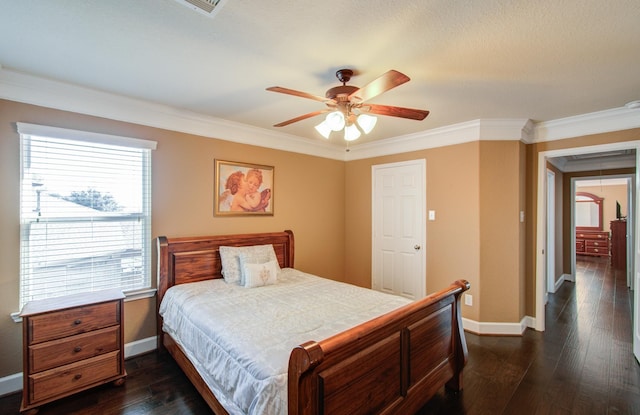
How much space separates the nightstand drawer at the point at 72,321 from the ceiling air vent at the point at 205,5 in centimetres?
221

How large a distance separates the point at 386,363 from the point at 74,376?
2262 mm

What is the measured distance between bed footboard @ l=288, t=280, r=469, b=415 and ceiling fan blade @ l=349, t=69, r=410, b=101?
132 cm

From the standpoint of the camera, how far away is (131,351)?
2.83m

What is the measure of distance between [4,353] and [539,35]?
4.33 m

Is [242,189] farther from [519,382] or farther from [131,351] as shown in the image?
[519,382]

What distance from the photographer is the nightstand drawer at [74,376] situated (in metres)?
2.04

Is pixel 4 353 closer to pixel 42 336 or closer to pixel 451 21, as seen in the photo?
pixel 42 336

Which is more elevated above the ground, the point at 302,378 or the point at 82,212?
the point at 82,212

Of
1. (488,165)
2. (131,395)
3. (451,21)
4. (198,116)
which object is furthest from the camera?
(488,165)

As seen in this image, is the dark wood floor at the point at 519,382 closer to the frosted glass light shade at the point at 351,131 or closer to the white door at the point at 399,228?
the white door at the point at 399,228

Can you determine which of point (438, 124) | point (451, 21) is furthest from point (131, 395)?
point (438, 124)

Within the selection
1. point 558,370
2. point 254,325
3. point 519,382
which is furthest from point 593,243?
point 254,325

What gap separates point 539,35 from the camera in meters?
1.71

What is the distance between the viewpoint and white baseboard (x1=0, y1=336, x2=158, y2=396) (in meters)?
2.29
